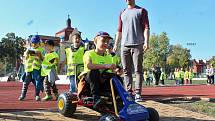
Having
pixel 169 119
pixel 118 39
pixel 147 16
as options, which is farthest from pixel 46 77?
pixel 169 119

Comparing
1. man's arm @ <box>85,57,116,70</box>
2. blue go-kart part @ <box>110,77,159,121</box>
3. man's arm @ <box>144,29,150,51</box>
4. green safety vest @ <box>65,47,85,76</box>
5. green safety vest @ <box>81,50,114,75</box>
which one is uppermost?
man's arm @ <box>144,29,150,51</box>

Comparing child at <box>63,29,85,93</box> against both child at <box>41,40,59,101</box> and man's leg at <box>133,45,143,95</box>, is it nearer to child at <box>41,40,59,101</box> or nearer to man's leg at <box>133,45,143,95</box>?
child at <box>41,40,59,101</box>

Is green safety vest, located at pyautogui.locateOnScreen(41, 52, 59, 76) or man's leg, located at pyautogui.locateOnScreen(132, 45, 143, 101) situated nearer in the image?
man's leg, located at pyautogui.locateOnScreen(132, 45, 143, 101)

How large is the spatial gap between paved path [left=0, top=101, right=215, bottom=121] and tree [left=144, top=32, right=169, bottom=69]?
87289mm

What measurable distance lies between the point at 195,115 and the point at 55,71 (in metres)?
4.41

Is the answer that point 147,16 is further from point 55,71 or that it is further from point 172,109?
point 55,71

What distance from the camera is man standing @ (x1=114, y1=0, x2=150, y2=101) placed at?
8.12 meters

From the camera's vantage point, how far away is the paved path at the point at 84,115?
6.65m

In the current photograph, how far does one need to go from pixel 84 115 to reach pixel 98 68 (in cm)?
132

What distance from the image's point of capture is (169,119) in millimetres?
7223

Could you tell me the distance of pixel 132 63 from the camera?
331 inches

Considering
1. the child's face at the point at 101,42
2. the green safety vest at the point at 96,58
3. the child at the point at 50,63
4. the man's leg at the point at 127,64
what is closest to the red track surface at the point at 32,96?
the child at the point at 50,63

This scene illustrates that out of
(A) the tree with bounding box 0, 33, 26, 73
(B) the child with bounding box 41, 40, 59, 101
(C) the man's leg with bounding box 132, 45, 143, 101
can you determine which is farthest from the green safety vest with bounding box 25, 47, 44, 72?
(A) the tree with bounding box 0, 33, 26, 73

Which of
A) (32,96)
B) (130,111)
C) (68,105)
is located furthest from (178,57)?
(130,111)
